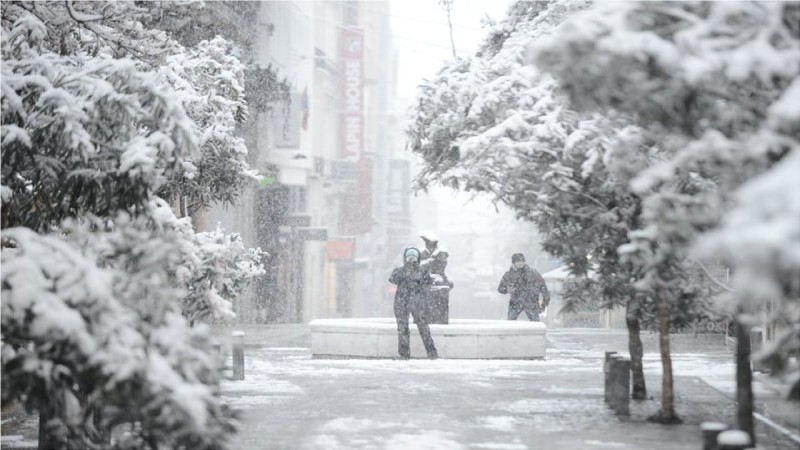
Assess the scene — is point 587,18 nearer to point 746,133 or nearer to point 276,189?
point 746,133

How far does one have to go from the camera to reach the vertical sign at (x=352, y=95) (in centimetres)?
5425

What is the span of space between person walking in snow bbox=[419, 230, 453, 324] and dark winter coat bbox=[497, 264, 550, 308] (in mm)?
1029

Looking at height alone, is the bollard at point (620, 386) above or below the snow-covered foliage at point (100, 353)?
below

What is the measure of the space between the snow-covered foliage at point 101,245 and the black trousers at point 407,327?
3.60 meters

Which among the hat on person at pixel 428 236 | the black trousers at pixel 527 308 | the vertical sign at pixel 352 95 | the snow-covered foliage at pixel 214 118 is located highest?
the vertical sign at pixel 352 95

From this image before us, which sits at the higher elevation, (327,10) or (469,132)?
(327,10)

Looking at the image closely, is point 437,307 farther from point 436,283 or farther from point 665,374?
point 665,374

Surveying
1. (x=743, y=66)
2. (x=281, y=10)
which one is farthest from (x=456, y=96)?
(x=281, y=10)

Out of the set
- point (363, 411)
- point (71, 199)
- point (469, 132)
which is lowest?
point (363, 411)

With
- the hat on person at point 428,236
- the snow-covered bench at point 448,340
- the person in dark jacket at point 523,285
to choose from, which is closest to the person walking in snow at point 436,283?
the hat on person at point 428,236

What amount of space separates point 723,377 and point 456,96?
17.7 ft

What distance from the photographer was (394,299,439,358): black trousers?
21.6 meters

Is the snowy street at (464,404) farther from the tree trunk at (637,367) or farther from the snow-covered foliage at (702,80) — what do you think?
the snow-covered foliage at (702,80)

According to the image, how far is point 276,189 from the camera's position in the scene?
4534 centimetres
